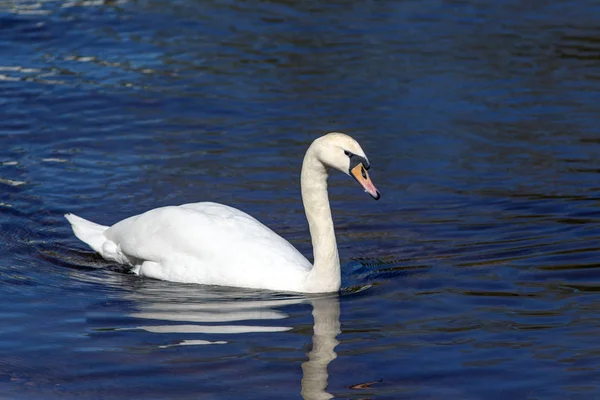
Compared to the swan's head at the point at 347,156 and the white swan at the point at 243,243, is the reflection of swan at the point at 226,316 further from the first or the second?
the swan's head at the point at 347,156

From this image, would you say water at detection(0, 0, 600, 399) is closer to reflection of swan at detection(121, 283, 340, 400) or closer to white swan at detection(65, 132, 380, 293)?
reflection of swan at detection(121, 283, 340, 400)

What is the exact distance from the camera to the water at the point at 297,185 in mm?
6973

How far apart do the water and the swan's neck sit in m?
0.20

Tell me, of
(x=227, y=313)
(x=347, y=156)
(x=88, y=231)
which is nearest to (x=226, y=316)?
(x=227, y=313)

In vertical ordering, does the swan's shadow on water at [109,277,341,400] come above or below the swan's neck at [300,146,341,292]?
below

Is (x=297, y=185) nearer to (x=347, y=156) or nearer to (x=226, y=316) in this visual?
(x=347, y=156)

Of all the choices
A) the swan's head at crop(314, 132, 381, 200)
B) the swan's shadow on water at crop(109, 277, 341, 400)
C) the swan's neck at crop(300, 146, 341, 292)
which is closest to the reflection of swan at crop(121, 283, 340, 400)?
the swan's shadow on water at crop(109, 277, 341, 400)

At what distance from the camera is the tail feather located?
365 inches

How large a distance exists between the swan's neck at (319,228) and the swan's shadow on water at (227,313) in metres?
0.10

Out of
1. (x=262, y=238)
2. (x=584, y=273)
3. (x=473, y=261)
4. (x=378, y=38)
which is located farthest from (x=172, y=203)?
(x=378, y=38)

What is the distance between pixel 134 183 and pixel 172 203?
0.64m

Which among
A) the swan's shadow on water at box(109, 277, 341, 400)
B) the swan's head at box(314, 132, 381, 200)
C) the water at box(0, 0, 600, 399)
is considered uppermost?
the swan's head at box(314, 132, 381, 200)

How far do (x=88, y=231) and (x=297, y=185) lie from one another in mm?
2277

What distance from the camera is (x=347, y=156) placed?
26.0 feet
